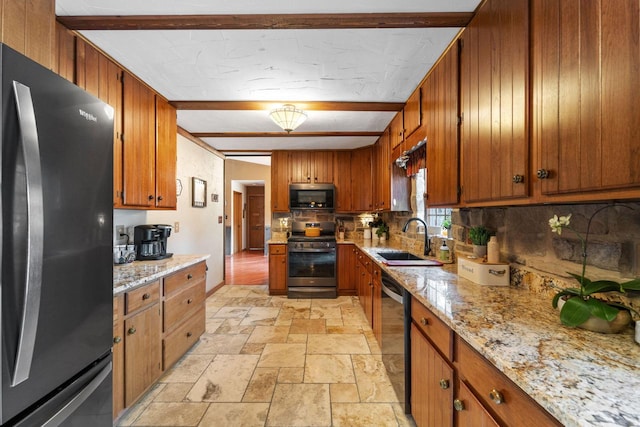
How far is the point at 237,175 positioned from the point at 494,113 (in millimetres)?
7685

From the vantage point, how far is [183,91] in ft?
8.30

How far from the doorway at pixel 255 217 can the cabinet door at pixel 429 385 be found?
28.8ft

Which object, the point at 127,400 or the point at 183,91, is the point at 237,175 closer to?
the point at 183,91

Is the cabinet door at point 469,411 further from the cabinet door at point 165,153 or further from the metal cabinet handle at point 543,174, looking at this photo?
the cabinet door at point 165,153

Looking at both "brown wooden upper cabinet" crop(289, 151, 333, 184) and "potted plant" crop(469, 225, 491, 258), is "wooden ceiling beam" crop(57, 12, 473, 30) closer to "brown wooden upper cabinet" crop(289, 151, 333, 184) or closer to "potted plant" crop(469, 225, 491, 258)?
"potted plant" crop(469, 225, 491, 258)

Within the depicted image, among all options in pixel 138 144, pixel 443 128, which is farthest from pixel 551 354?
pixel 138 144

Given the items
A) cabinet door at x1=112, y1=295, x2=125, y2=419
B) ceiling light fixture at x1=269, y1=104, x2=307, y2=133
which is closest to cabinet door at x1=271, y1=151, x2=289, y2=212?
ceiling light fixture at x1=269, y1=104, x2=307, y2=133

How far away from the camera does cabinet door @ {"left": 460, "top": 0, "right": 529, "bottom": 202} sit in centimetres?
113

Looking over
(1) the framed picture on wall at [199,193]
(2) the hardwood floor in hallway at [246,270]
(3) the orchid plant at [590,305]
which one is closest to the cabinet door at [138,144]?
(1) the framed picture on wall at [199,193]

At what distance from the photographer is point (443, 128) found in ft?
6.23

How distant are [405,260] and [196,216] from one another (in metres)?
3.05

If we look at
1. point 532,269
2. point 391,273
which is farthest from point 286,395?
point 532,269

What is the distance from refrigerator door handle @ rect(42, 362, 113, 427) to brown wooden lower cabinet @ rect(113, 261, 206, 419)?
0.44m

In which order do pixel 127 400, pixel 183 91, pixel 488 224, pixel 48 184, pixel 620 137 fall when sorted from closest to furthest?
pixel 620 137 < pixel 48 184 < pixel 127 400 < pixel 488 224 < pixel 183 91
